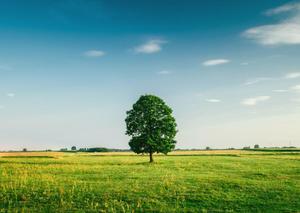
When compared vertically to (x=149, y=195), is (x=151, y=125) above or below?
above

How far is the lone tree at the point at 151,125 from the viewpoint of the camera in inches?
2694

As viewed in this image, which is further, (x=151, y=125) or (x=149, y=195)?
(x=151, y=125)

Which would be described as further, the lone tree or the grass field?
the lone tree

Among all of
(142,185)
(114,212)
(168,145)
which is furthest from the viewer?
(168,145)

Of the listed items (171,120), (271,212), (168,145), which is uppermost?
(171,120)

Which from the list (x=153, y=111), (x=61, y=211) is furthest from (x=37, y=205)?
(x=153, y=111)

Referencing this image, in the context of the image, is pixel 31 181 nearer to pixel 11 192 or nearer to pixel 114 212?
pixel 11 192

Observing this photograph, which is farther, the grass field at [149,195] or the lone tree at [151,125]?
the lone tree at [151,125]

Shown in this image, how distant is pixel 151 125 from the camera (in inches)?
2741

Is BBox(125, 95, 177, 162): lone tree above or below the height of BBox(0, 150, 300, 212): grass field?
above

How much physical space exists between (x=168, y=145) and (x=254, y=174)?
25.5 metres

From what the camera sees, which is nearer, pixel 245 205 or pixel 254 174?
pixel 245 205

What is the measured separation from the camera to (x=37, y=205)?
27.2 meters

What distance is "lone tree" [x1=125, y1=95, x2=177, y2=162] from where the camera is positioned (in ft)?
225
